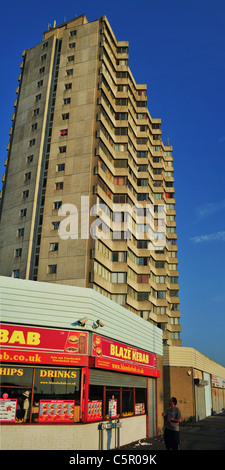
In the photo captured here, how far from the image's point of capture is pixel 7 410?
17.3 metres

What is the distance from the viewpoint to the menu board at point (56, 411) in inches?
712

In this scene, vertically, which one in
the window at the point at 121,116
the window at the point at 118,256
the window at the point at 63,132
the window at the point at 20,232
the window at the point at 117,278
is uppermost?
the window at the point at 121,116

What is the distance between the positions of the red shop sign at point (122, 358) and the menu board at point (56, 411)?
2430mm

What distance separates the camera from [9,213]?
160 feet

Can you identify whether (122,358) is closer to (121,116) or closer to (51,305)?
(51,305)

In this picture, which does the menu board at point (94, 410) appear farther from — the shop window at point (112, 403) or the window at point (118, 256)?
the window at point (118, 256)

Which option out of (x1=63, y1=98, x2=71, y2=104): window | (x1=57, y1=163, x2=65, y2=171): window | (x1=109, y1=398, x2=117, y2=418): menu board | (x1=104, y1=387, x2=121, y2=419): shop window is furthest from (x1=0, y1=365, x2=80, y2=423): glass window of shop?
(x1=63, y1=98, x2=71, y2=104): window

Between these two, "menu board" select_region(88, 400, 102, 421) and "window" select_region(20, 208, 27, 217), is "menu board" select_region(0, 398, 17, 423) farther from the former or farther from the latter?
"window" select_region(20, 208, 27, 217)

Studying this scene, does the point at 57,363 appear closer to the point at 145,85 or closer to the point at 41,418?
the point at 41,418

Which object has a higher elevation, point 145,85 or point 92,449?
point 145,85

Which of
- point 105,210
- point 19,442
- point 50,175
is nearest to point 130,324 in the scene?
point 19,442

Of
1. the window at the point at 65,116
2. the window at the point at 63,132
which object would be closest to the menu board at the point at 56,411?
the window at the point at 63,132

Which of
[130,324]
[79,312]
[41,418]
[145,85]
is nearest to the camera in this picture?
[41,418]
